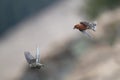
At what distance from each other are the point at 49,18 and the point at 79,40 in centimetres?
30

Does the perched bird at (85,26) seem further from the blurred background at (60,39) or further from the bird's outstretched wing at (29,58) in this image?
the bird's outstretched wing at (29,58)

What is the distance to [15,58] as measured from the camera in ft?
8.68

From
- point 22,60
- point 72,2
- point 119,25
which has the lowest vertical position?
point 22,60

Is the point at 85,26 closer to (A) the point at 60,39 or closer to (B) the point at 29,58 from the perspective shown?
(A) the point at 60,39

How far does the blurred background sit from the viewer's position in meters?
2.58

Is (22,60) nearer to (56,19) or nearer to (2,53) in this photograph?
(2,53)

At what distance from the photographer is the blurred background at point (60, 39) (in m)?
2.58

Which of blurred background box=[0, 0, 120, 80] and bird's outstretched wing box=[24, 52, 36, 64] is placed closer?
bird's outstretched wing box=[24, 52, 36, 64]

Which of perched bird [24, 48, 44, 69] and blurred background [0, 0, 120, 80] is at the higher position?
blurred background [0, 0, 120, 80]

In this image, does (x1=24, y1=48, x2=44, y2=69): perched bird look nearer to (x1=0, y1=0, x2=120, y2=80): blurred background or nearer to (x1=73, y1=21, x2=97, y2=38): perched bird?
(x1=0, y1=0, x2=120, y2=80): blurred background

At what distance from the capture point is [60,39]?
271 cm

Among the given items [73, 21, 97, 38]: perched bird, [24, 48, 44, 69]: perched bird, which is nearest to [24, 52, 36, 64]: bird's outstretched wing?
[24, 48, 44, 69]: perched bird

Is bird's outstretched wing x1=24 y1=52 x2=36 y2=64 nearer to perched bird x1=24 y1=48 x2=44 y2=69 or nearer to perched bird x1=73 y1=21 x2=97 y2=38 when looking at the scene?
perched bird x1=24 y1=48 x2=44 y2=69

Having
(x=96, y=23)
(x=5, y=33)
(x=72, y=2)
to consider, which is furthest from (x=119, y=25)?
(x=5, y=33)
